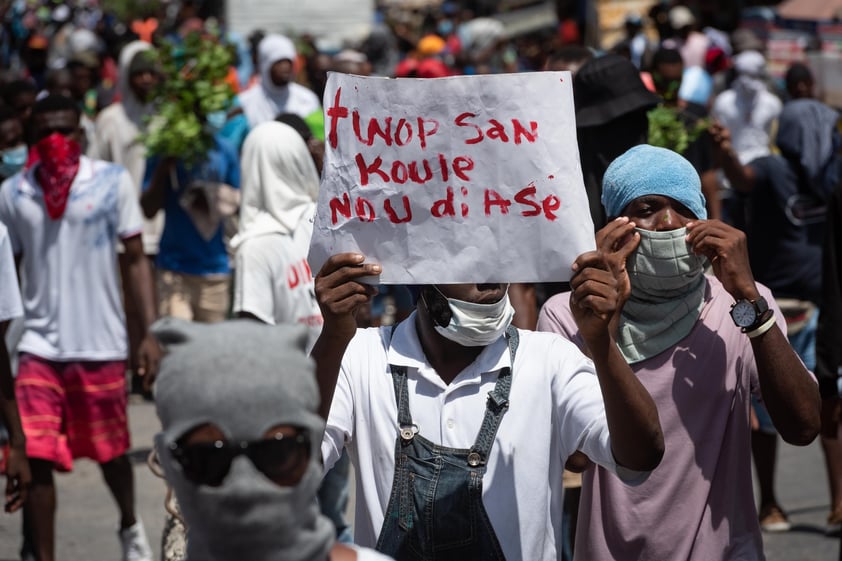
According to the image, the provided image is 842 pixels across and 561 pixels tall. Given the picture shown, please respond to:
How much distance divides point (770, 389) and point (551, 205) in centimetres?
83

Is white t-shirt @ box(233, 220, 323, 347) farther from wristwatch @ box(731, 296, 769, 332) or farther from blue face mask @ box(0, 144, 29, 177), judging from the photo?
blue face mask @ box(0, 144, 29, 177)

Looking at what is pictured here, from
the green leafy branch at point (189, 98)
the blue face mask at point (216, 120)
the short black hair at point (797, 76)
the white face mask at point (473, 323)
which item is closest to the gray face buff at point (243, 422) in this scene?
the white face mask at point (473, 323)

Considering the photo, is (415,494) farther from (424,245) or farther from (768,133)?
(768,133)

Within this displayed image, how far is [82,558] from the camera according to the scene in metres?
6.82

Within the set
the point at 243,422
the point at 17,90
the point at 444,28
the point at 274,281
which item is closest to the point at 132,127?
the point at 17,90

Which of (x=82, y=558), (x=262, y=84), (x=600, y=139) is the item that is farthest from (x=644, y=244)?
(x=262, y=84)

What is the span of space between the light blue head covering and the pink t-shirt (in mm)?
338

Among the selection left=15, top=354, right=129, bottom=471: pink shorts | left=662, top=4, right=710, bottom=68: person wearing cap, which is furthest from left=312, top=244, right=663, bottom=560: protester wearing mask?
left=662, top=4, right=710, bottom=68: person wearing cap

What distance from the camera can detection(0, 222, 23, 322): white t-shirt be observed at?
5117mm

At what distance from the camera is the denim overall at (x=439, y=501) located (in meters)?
3.15

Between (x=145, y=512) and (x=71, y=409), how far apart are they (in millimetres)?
1409

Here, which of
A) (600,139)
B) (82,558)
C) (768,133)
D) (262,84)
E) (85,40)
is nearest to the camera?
(600,139)

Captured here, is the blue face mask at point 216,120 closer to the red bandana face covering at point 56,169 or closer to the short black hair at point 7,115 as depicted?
the short black hair at point 7,115

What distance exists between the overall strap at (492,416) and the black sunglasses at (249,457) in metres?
0.99
